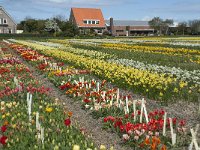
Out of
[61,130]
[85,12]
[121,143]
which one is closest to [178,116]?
[121,143]

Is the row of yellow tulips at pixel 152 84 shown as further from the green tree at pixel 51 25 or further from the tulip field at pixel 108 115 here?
the green tree at pixel 51 25

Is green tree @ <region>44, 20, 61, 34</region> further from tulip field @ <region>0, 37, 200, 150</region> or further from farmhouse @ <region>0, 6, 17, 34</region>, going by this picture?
tulip field @ <region>0, 37, 200, 150</region>

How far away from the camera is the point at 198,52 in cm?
3020

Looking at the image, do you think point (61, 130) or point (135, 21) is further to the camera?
point (135, 21)

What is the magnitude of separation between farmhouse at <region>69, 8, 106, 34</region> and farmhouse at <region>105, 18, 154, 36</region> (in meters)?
13.9

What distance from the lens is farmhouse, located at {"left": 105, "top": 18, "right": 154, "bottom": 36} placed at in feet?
474

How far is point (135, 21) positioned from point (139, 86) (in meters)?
144

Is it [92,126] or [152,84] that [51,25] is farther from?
[92,126]

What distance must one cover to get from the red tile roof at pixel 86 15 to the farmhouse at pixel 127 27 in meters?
13.8

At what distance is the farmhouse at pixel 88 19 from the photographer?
126188 mm

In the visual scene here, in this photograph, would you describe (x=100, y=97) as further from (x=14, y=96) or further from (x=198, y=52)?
(x=198, y=52)

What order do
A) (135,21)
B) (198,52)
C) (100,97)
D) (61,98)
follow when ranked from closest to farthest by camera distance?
(100,97)
(61,98)
(198,52)
(135,21)

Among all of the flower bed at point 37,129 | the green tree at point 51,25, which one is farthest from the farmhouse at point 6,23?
the flower bed at point 37,129

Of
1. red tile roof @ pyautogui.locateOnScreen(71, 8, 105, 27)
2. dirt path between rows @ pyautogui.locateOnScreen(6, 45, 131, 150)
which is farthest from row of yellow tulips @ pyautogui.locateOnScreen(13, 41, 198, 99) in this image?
red tile roof @ pyautogui.locateOnScreen(71, 8, 105, 27)
